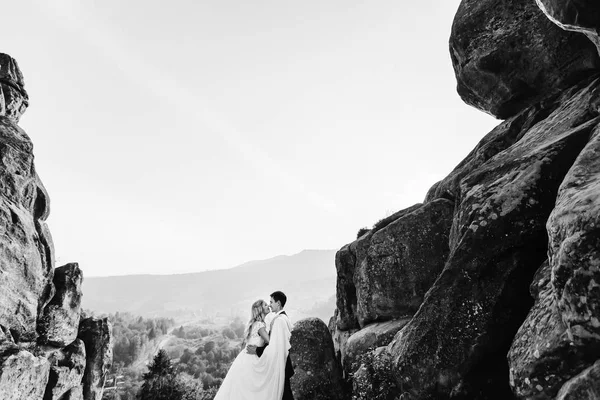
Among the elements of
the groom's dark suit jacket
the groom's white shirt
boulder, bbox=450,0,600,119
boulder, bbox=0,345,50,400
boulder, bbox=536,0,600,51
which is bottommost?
the groom's dark suit jacket

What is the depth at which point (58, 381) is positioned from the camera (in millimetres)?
21125

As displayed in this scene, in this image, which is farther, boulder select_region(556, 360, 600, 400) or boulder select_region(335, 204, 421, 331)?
boulder select_region(335, 204, 421, 331)

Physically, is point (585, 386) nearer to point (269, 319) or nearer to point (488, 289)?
point (488, 289)

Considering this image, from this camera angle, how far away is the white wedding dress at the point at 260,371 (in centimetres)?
1036

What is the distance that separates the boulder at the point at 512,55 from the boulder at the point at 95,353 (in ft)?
84.3

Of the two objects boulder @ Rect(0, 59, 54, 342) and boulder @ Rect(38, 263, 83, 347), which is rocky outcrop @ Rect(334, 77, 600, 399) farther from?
boulder @ Rect(38, 263, 83, 347)

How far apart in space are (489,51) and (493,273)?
25.4ft

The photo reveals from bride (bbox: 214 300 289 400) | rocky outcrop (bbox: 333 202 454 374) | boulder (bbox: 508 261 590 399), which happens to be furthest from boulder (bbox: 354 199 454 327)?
boulder (bbox: 508 261 590 399)

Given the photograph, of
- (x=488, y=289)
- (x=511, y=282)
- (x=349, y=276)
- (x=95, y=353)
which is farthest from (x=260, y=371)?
(x=95, y=353)

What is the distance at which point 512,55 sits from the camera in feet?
36.5

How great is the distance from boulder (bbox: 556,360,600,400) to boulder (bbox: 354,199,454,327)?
6267 mm

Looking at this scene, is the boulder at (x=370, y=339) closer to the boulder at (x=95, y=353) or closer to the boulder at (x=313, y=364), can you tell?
the boulder at (x=313, y=364)

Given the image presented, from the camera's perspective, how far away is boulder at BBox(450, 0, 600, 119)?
9.90 meters

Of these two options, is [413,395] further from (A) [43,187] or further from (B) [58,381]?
(A) [43,187]
